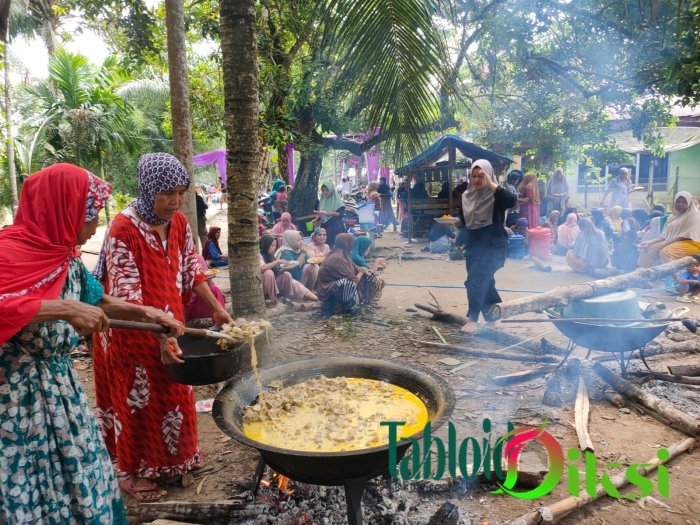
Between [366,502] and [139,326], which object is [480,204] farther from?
[139,326]

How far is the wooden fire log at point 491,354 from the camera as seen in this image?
5.25 meters

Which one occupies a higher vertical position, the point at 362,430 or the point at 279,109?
the point at 279,109

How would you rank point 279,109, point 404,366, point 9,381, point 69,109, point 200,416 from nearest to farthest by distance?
point 9,381 → point 404,366 → point 200,416 → point 279,109 → point 69,109

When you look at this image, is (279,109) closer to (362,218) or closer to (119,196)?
(362,218)

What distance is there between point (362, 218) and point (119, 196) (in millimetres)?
13728

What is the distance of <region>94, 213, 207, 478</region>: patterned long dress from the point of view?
9.59ft

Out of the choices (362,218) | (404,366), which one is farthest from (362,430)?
(362,218)

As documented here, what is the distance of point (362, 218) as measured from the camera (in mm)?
15531

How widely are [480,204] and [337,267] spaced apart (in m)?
2.55

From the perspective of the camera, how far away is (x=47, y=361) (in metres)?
2.08

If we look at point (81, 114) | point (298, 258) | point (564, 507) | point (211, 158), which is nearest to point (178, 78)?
point (298, 258)

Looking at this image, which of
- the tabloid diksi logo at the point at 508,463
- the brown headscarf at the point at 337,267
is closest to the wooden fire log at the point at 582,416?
the tabloid diksi logo at the point at 508,463

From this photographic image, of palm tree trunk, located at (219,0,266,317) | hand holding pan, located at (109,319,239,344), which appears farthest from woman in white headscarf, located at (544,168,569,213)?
hand holding pan, located at (109,319,239,344)

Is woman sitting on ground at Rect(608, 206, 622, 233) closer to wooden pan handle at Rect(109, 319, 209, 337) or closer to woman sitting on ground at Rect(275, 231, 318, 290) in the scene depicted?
woman sitting on ground at Rect(275, 231, 318, 290)
